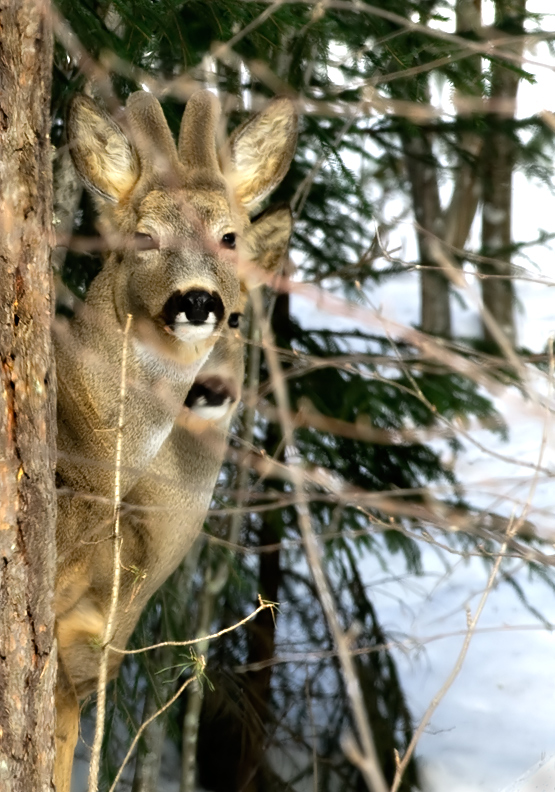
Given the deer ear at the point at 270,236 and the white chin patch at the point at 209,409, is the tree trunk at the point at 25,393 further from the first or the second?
the deer ear at the point at 270,236

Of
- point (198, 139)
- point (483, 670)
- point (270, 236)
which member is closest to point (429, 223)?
point (483, 670)

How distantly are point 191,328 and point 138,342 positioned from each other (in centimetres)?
24

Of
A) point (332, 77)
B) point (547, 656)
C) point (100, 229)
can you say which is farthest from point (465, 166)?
point (100, 229)

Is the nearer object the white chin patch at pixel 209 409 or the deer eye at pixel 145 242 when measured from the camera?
the deer eye at pixel 145 242

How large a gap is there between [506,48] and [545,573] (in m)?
2.39

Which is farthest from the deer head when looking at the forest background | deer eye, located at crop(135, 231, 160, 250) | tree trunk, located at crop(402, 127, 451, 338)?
tree trunk, located at crop(402, 127, 451, 338)

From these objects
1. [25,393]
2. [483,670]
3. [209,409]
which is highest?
[25,393]

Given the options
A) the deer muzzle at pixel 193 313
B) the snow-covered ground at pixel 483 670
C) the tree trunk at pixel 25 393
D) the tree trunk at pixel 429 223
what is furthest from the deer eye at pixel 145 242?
the tree trunk at pixel 429 223

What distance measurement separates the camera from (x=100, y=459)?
2.70 metres

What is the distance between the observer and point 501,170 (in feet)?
19.7

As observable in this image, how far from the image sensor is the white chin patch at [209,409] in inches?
114

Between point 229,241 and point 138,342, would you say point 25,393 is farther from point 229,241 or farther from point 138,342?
point 229,241

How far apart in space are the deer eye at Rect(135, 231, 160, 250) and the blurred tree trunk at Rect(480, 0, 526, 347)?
90 cm

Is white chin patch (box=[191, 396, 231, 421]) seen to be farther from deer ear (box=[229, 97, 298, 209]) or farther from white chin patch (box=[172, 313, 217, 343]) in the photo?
deer ear (box=[229, 97, 298, 209])
